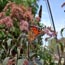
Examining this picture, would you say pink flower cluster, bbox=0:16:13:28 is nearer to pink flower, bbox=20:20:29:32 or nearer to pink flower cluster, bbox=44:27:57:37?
pink flower, bbox=20:20:29:32

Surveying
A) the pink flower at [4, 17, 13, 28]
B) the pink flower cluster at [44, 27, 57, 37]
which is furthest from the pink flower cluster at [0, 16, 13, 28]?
the pink flower cluster at [44, 27, 57, 37]

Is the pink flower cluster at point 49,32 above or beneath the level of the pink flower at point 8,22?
beneath

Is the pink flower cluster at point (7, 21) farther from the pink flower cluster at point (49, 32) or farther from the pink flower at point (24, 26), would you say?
the pink flower cluster at point (49, 32)

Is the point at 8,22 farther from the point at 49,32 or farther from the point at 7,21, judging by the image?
the point at 49,32

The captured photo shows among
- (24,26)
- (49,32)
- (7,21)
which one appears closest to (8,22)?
(7,21)

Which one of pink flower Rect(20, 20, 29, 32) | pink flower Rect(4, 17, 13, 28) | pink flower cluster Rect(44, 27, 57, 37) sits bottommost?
pink flower cluster Rect(44, 27, 57, 37)

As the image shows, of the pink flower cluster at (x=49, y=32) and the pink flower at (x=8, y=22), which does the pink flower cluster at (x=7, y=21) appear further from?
the pink flower cluster at (x=49, y=32)

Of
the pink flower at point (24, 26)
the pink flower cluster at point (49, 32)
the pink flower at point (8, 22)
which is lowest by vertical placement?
the pink flower cluster at point (49, 32)

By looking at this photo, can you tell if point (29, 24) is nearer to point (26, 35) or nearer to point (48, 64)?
point (26, 35)

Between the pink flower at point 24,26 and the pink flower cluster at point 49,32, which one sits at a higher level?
the pink flower at point 24,26

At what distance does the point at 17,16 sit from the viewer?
204cm

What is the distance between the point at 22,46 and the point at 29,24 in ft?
A: 0.48

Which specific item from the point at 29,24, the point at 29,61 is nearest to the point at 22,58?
the point at 29,61

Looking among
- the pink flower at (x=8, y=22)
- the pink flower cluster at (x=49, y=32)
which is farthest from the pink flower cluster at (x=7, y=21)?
the pink flower cluster at (x=49, y=32)
